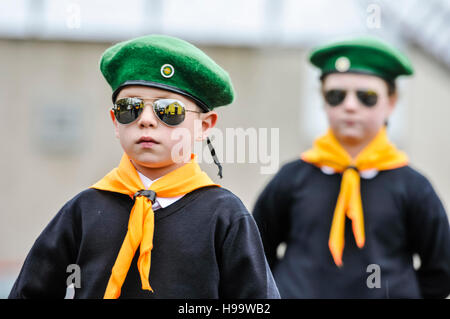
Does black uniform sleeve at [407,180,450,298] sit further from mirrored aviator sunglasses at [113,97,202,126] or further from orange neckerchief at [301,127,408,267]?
mirrored aviator sunglasses at [113,97,202,126]

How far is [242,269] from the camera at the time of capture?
2.57m

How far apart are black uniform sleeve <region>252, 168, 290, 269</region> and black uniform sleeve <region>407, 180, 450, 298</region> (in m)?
0.75

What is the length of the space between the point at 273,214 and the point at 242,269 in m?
1.64

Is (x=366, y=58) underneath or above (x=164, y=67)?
above

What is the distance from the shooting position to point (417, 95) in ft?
39.3

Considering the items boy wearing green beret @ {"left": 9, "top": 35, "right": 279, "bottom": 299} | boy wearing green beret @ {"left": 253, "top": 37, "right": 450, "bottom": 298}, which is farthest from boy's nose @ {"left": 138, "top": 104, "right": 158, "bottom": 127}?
boy wearing green beret @ {"left": 253, "top": 37, "right": 450, "bottom": 298}

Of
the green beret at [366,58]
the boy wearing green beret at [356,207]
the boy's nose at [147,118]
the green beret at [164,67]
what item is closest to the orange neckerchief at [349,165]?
the boy wearing green beret at [356,207]

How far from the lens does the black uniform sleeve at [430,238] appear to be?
4.00 meters

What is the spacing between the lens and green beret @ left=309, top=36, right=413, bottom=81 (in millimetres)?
4145

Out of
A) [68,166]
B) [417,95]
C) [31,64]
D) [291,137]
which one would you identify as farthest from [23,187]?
[417,95]

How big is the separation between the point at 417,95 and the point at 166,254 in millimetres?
10222

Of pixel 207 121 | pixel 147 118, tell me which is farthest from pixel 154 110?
pixel 207 121

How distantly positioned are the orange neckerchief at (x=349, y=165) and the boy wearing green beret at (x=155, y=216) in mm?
1377

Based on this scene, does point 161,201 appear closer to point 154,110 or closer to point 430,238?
point 154,110
